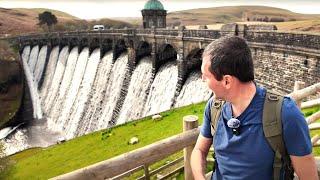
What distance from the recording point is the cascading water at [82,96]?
4705cm

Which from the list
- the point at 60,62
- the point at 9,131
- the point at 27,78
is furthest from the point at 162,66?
the point at 27,78

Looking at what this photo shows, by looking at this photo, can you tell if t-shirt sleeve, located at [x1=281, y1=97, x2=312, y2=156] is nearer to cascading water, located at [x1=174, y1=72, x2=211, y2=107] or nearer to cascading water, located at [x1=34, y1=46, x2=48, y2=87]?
cascading water, located at [x1=174, y1=72, x2=211, y2=107]

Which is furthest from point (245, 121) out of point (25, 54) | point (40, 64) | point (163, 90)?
point (25, 54)

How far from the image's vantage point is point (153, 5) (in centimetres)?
6956

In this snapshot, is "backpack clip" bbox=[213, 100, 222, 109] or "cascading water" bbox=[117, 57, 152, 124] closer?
"backpack clip" bbox=[213, 100, 222, 109]

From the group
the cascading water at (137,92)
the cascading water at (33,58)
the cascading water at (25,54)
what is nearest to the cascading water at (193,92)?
the cascading water at (137,92)

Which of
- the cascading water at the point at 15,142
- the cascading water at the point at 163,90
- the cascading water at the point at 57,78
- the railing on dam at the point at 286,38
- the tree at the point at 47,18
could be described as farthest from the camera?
the tree at the point at 47,18

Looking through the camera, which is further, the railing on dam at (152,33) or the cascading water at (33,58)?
the cascading water at (33,58)

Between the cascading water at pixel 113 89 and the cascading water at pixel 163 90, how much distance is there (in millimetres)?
8350

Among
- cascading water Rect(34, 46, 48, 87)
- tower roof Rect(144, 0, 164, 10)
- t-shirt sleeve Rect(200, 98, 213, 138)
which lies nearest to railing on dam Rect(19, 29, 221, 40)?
cascading water Rect(34, 46, 48, 87)

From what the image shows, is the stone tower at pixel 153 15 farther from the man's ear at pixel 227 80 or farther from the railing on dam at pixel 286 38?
the man's ear at pixel 227 80

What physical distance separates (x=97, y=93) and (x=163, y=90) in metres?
17.2

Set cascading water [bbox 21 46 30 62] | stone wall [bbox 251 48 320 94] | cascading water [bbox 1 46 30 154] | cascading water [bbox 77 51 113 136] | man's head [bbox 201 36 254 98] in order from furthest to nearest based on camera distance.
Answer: cascading water [bbox 21 46 30 62]
cascading water [bbox 77 51 113 136]
cascading water [bbox 1 46 30 154]
stone wall [bbox 251 48 320 94]
man's head [bbox 201 36 254 98]

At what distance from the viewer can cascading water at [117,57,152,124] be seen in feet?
117
